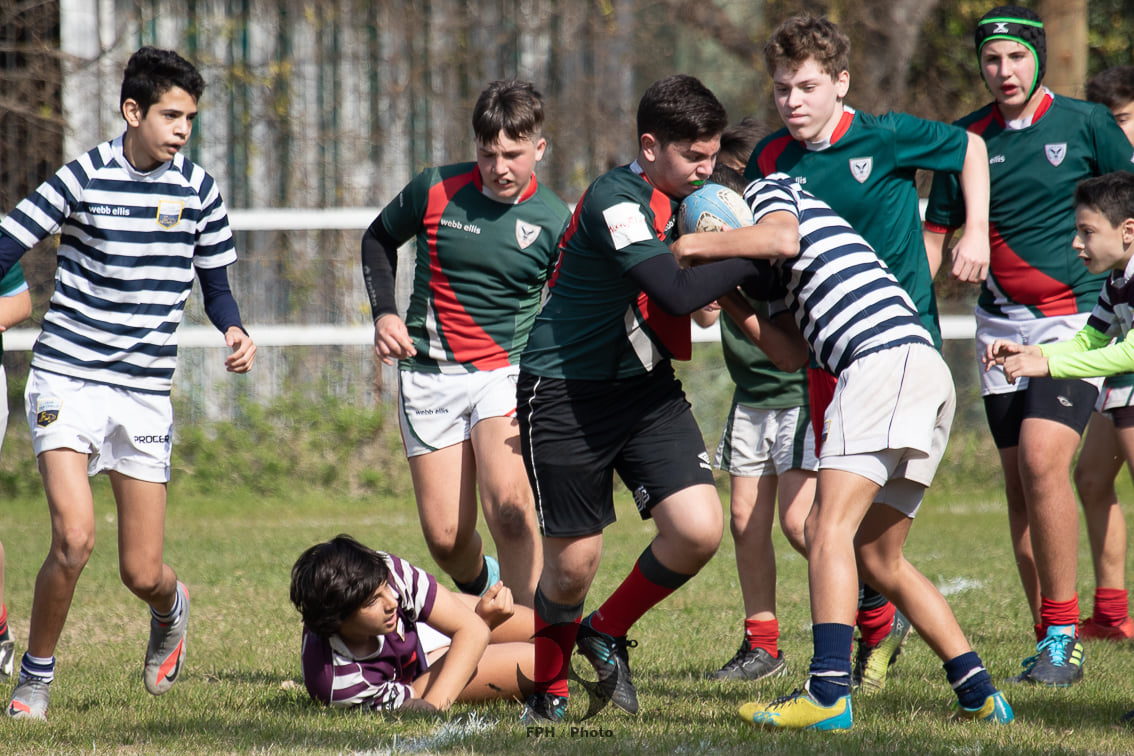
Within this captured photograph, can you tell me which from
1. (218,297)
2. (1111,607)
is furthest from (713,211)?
(1111,607)

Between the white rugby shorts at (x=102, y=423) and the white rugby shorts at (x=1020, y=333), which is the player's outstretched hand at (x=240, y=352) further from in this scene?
the white rugby shorts at (x=1020, y=333)

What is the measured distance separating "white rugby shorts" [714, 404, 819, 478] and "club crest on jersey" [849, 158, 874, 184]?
1254 millimetres

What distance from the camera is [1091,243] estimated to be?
4289mm

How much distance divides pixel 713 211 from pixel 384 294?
→ 169cm

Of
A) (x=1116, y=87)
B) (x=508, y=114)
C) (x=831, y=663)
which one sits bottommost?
(x=831, y=663)

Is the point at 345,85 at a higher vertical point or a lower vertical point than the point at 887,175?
higher

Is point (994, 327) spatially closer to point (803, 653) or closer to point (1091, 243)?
point (1091, 243)

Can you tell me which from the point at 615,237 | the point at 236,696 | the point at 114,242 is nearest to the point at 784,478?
the point at 615,237

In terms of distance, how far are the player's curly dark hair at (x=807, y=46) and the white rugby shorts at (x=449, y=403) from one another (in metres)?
1.73

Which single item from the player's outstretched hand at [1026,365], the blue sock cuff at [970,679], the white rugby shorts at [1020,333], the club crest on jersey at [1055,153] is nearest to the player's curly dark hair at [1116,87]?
the club crest on jersey at [1055,153]

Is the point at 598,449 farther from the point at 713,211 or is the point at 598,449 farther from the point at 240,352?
the point at 240,352

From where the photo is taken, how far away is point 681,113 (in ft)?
12.9

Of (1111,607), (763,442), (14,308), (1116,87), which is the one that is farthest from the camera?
(1116,87)

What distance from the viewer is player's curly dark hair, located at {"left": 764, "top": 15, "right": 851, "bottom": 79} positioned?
430cm
